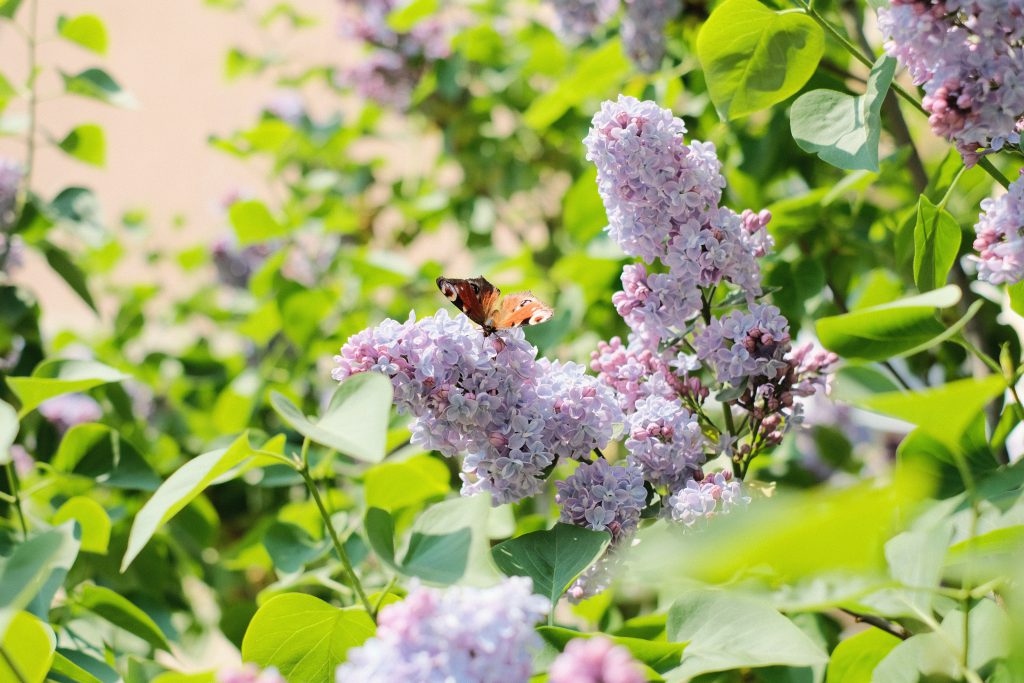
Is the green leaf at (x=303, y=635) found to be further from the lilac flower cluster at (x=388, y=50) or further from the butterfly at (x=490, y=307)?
the lilac flower cluster at (x=388, y=50)

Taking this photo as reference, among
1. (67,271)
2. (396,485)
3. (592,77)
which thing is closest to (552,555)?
(396,485)

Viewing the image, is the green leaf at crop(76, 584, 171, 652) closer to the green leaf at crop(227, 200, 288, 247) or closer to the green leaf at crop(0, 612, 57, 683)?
the green leaf at crop(0, 612, 57, 683)

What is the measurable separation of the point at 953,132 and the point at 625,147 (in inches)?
7.6

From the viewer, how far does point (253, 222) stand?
1.50 m

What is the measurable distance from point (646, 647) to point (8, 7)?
37.9 inches

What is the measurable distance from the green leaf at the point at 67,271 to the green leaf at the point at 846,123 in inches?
34.4

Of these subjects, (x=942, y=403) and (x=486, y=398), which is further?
(x=486, y=398)

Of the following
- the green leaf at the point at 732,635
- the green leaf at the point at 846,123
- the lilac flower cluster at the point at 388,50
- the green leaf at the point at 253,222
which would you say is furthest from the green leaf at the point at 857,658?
the lilac flower cluster at the point at 388,50

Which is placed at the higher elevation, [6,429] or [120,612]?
[6,429]

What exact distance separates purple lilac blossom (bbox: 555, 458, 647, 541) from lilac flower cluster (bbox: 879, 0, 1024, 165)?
28 cm

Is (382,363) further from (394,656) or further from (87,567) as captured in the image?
(87,567)

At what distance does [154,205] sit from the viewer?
397 centimetres

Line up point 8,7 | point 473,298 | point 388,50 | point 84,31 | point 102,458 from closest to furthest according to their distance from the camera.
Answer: point 473,298
point 102,458
point 8,7
point 84,31
point 388,50

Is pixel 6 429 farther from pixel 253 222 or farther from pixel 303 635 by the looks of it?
pixel 253 222
